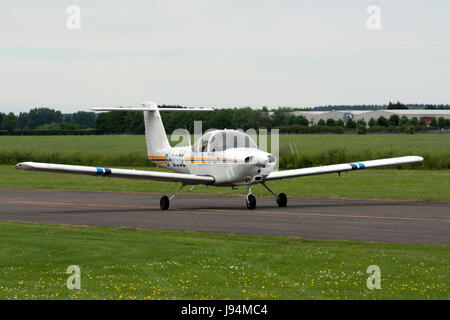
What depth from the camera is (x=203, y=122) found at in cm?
4306

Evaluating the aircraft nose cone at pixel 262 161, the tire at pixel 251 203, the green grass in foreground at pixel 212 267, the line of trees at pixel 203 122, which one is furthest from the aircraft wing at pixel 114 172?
the green grass in foreground at pixel 212 267

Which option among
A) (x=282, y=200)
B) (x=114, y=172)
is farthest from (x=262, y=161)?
(x=114, y=172)

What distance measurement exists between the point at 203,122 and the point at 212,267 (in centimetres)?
2945

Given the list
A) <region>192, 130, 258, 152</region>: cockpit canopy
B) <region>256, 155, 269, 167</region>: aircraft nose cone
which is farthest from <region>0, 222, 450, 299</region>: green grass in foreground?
<region>192, 130, 258, 152</region>: cockpit canopy

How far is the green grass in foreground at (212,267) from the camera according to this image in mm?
11617

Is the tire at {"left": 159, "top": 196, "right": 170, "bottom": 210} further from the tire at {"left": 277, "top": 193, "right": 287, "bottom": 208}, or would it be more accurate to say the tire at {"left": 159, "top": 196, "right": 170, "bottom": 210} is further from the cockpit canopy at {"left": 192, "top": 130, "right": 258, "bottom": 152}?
the tire at {"left": 277, "top": 193, "right": 287, "bottom": 208}

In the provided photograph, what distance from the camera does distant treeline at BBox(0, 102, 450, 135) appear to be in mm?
41625

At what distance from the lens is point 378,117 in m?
113

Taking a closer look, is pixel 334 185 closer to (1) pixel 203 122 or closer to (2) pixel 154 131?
(1) pixel 203 122

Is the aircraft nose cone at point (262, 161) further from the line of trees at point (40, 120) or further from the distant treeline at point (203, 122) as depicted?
the line of trees at point (40, 120)
